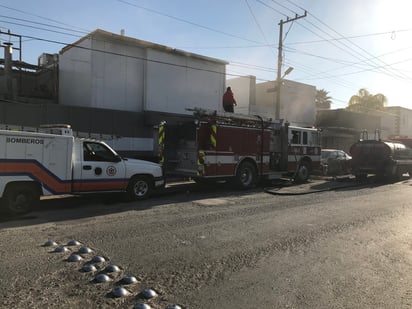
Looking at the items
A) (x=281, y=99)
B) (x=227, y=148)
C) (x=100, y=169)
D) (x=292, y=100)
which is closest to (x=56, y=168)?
(x=100, y=169)

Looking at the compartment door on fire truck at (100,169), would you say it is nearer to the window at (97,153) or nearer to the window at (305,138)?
the window at (97,153)

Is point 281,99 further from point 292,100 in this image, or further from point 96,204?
point 96,204

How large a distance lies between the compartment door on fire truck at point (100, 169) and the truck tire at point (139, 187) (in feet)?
0.97

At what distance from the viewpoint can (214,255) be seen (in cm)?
590

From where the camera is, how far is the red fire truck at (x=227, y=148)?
13.3 m

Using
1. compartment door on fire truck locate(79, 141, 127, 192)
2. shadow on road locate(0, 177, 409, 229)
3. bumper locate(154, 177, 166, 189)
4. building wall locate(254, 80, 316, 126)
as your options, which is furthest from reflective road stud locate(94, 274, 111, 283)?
building wall locate(254, 80, 316, 126)

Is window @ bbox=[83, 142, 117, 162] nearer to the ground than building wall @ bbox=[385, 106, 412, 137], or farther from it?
nearer to the ground

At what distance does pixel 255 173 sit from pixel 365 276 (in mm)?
9883

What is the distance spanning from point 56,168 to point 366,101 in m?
50.6

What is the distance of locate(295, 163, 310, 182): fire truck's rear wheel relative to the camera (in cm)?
1723

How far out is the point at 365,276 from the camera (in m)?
5.14

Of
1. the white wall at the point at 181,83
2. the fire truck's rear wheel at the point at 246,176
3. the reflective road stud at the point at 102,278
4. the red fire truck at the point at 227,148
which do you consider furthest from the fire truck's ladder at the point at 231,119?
the reflective road stud at the point at 102,278

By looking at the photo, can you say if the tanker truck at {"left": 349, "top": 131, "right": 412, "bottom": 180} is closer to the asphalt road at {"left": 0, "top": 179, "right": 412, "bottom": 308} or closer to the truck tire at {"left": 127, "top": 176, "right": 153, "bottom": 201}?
the asphalt road at {"left": 0, "top": 179, "right": 412, "bottom": 308}

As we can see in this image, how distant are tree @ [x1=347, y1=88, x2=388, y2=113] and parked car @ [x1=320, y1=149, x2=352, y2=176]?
103 ft
